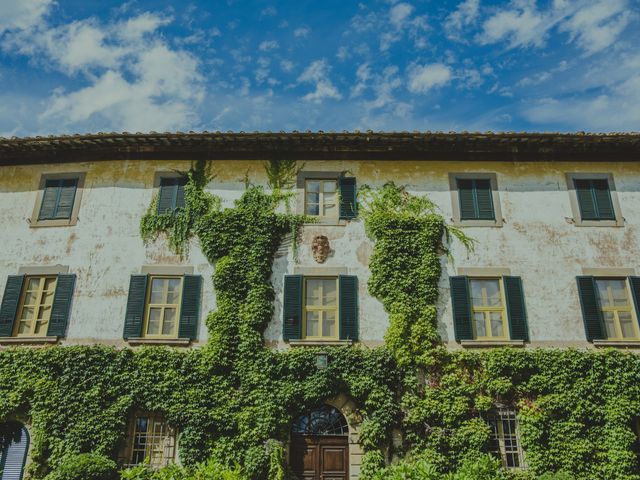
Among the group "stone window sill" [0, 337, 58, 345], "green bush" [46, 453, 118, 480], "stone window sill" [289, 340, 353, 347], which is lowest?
"green bush" [46, 453, 118, 480]

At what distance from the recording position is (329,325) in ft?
48.5

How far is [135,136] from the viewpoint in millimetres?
15781

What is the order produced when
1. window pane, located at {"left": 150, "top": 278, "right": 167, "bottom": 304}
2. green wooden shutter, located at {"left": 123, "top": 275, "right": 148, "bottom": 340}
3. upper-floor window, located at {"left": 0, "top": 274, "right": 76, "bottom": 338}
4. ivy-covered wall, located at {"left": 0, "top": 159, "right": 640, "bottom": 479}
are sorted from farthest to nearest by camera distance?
1. window pane, located at {"left": 150, "top": 278, "right": 167, "bottom": 304}
2. upper-floor window, located at {"left": 0, "top": 274, "right": 76, "bottom": 338}
3. green wooden shutter, located at {"left": 123, "top": 275, "right": 148, "bottom": 340}
4. ivy-covered wall, located at {"left": 0, "top": 159, "right": 640, "bottom": 479}

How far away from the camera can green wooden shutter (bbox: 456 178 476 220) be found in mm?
15867

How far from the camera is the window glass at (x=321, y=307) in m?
14.7

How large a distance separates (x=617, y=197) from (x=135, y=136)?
14489mm

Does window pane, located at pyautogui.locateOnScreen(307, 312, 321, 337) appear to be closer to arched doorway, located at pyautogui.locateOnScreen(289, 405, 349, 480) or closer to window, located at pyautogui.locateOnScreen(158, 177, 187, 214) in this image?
arched doorway, located at pyautogui.locateOnScreen(289, 405, 349, 480)

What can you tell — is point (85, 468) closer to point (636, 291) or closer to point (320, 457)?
point (320, 457)

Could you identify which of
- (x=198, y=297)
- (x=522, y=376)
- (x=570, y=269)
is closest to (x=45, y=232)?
(x=198, y=297)

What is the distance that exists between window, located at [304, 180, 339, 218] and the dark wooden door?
626cm

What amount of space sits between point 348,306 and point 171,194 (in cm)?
636

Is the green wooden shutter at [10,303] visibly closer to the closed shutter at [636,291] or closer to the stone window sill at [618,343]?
the stone window sill at [618,343]

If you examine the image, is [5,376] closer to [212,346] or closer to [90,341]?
[90,341]

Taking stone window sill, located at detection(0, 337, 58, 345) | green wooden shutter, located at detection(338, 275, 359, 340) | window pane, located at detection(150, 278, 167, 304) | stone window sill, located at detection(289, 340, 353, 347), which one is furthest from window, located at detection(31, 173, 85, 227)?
green wooden shutter, located at detection(338, 275, 359, 340)
